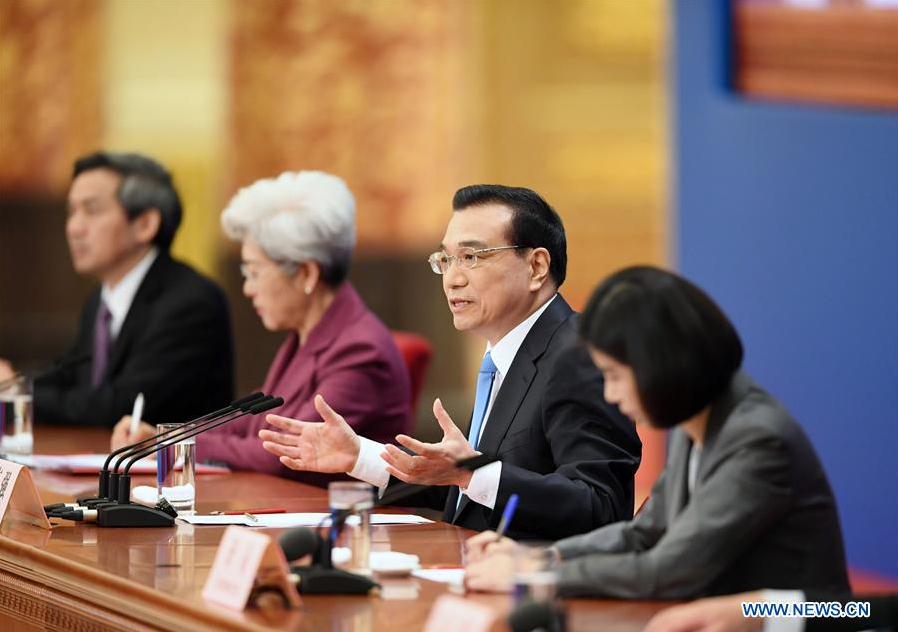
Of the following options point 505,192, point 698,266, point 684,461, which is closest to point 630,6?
point 698,266

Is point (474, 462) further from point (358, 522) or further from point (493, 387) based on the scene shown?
point (493, 387)

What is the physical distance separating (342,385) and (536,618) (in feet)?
6.73

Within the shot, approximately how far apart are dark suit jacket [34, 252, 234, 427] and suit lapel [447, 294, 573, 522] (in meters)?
1.97

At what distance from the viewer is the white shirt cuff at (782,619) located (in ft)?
6.69

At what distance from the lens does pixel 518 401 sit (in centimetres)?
306

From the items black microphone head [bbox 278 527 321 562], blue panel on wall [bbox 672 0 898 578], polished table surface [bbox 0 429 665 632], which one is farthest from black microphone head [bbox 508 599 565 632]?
blue panel on wall [bbox 672 0 898 578]

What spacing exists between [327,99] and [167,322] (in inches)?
175

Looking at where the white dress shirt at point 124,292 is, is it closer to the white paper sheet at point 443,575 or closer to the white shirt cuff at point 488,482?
the white shirt cuff at point 488,482

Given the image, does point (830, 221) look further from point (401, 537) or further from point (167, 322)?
point (401, 537)

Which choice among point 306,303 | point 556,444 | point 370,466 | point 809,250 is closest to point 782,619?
point 556,444

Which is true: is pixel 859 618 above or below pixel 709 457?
below

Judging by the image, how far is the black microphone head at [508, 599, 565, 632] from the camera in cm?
190

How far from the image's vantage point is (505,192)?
10.2ft

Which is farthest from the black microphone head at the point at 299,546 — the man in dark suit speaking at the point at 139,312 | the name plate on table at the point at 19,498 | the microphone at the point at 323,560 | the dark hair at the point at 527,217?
the man in dark suit speaking at the point at 139,312
